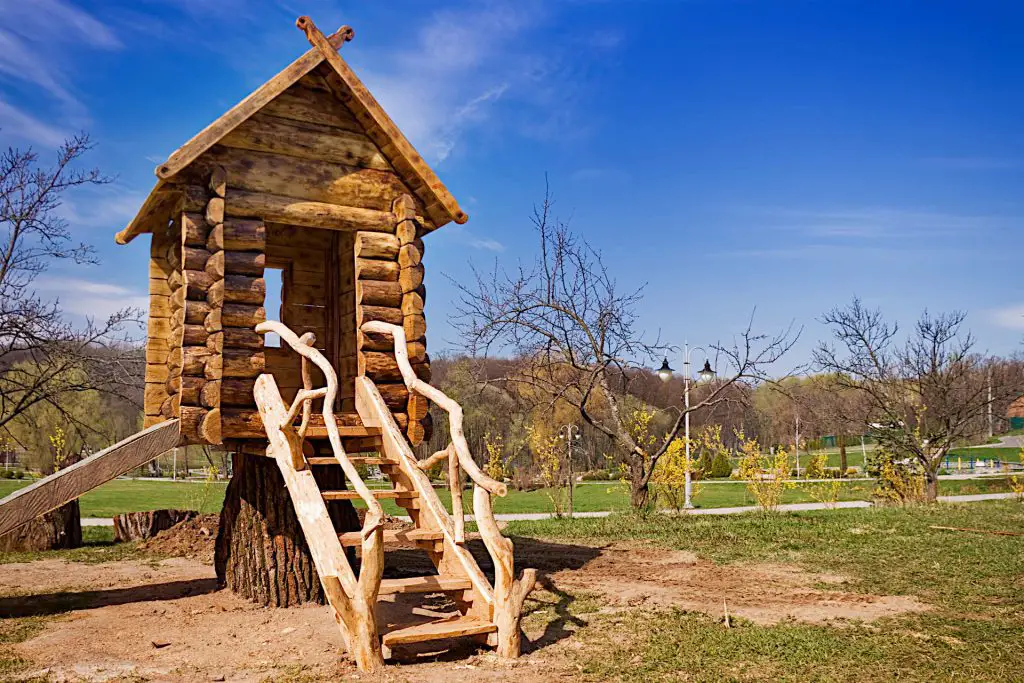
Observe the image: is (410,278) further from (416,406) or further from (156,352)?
(156,352)

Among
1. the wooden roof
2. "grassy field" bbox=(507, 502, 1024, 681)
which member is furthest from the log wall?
"grassy field" bbox=(507, 502, 1024, 681)

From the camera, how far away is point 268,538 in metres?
8.52

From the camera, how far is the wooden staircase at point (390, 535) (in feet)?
18.4

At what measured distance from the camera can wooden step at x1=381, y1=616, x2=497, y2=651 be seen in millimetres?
5645

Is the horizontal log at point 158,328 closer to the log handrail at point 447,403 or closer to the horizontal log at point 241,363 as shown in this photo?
the horizontal log at point 241,363

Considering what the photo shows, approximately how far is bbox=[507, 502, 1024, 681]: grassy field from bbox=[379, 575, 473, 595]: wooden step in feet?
3.35

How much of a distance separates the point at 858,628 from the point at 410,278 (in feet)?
17.5

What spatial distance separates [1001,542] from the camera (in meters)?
11.2

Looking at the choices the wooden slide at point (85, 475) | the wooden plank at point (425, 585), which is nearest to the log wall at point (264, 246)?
the wooden slide at point (85, 475)

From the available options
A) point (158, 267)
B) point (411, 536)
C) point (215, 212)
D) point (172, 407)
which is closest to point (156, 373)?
point (158, 267)

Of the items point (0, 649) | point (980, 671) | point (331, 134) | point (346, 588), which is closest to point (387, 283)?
point (331, 134)

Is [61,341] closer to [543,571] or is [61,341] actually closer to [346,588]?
[543,571]

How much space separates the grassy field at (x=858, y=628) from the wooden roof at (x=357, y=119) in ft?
15.1

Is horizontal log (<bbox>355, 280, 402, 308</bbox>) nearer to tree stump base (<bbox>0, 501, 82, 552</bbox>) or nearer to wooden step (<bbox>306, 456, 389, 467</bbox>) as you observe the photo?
wooden step (<bbox>306, 456, 389, 467</bbox>)
